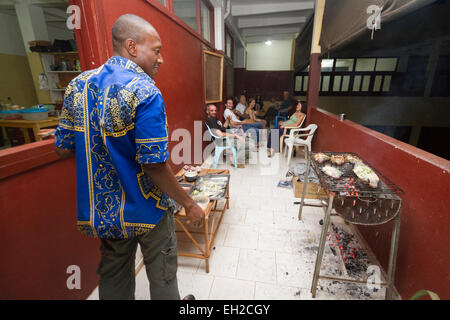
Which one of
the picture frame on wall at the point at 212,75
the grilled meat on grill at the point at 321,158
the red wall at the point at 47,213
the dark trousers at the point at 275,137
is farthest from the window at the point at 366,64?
the red wall at the point at 47,213

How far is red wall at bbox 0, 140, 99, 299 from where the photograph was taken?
1.13 meters

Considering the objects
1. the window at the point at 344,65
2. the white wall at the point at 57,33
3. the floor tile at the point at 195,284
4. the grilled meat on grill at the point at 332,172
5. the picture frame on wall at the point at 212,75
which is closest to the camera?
the floor tile at the point at 195,284

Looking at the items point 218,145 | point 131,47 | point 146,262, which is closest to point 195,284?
point 146,262

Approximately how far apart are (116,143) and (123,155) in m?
0.06

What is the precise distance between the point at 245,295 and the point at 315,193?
1992mm

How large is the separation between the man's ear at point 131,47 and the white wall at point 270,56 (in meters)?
13.1

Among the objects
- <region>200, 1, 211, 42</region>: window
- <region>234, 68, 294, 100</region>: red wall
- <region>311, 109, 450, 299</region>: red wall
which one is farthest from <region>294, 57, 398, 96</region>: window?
<region>311, 109, 450, 299</region>: red wall

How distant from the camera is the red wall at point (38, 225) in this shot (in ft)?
3.71

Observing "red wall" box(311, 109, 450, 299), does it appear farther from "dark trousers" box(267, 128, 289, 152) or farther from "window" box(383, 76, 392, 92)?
"window" box(383, 76, 392, 92)

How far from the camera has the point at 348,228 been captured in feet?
8.77

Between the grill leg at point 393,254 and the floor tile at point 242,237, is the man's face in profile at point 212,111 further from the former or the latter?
the grill leg at point 393,254

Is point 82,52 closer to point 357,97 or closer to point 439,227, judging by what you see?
point 439,227

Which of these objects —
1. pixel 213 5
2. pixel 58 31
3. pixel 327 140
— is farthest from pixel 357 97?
pixel 58 31

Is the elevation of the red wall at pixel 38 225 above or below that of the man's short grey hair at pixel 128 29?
below
